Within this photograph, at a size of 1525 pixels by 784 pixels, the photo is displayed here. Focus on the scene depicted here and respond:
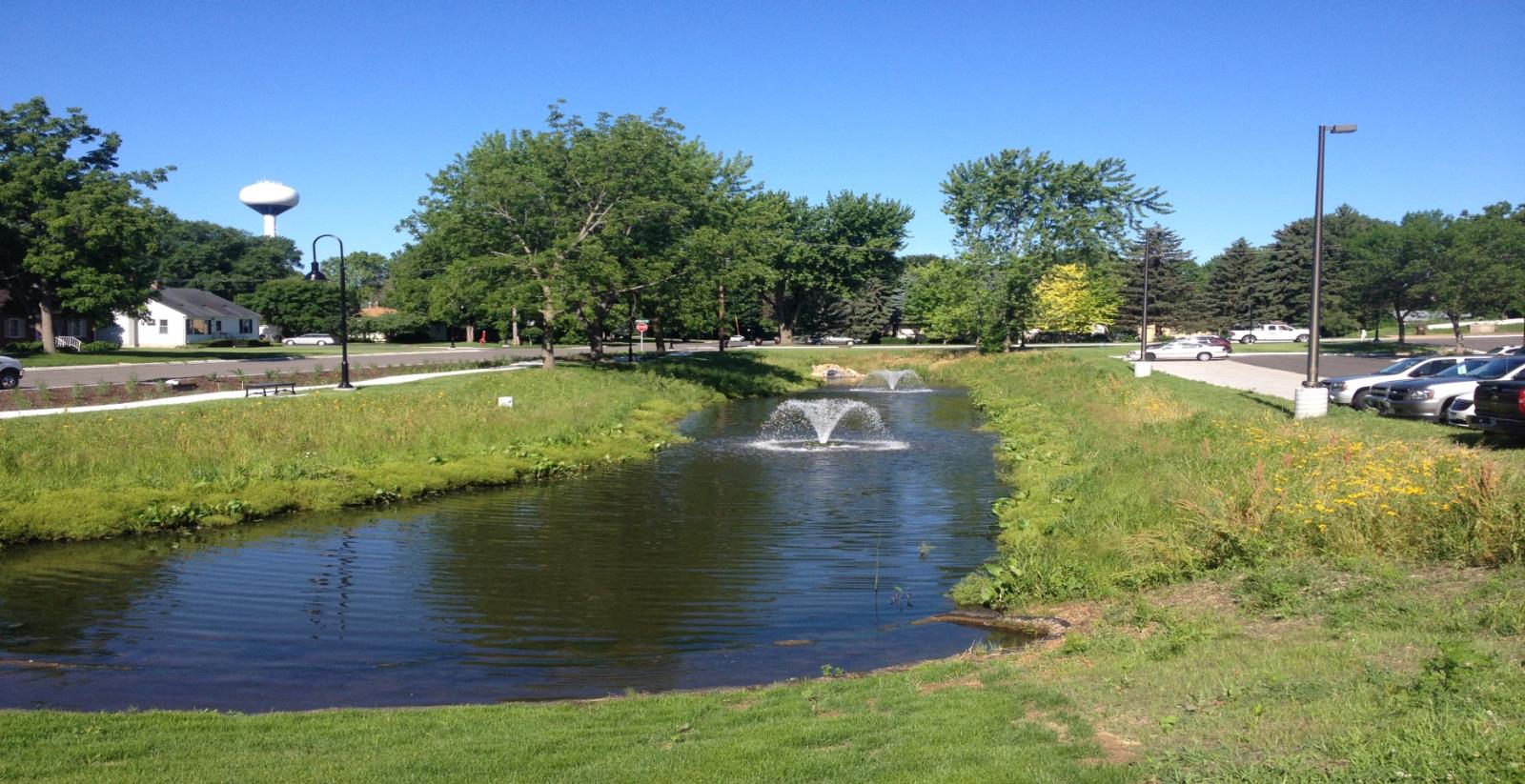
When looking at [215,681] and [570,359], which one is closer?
[215,681]

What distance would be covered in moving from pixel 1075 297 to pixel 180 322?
66.3 metres

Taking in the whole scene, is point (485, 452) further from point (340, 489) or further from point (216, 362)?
point (216, 362)

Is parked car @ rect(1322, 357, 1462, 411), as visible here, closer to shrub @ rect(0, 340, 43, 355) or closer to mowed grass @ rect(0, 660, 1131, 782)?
mowed grass @ rect(0, 660, 1131, 782)

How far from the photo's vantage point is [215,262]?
11050 centimetres

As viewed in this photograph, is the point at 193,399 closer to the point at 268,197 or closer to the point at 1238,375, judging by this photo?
the point at 1238,375

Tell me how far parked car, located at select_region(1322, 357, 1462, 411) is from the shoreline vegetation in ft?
39.0

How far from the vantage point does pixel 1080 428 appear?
26.5 metres

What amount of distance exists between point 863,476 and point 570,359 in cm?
3045

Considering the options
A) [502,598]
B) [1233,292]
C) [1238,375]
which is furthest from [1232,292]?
[502,598]

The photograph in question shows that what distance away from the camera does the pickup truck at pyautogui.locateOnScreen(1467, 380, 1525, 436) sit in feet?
57.4

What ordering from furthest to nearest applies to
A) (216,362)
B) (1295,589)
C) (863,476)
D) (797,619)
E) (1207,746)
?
(216,362)
(863,476)
(797,619)
(1295,589)
(1207,746)

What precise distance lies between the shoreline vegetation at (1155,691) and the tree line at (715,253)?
97.5 ft

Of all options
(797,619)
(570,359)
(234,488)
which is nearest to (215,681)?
(797,619)

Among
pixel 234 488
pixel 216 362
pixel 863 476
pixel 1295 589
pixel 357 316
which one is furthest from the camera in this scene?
pixel 357 316
